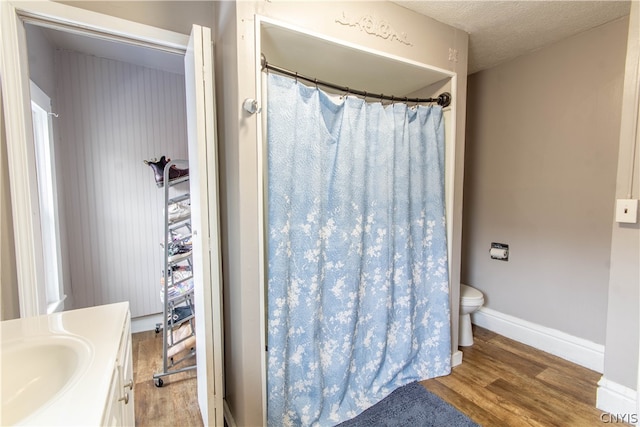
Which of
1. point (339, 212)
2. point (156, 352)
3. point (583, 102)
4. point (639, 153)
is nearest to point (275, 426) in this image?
point (339, 212)

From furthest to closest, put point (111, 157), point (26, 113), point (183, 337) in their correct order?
1. point (111, 157)
2. point (183, 337)
3. point (26, 113)

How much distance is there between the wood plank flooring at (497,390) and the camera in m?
1.63

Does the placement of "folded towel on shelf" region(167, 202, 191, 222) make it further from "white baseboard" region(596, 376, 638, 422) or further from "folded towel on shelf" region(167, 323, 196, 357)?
"white baseboard" region(596, 376, 638, 422)

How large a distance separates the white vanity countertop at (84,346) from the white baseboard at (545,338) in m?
2.83

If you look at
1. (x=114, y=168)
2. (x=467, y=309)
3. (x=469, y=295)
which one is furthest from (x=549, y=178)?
(x=114, y=168)

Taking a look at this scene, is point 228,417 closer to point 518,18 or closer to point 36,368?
point 36,368

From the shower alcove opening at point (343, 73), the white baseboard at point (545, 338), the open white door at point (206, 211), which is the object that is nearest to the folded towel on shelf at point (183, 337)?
the open white door at point (206, 211)

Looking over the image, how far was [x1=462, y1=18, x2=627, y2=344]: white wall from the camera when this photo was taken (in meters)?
2.00

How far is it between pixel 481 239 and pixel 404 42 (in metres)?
1.91

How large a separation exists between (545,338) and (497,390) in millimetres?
818

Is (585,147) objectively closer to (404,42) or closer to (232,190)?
(404,42)

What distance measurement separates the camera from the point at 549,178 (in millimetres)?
2252

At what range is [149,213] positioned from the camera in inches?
105

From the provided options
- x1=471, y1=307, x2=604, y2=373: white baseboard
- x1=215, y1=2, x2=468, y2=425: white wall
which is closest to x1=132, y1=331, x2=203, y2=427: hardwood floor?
x1=215, y1=2, x2=468, y2=425: white wall
